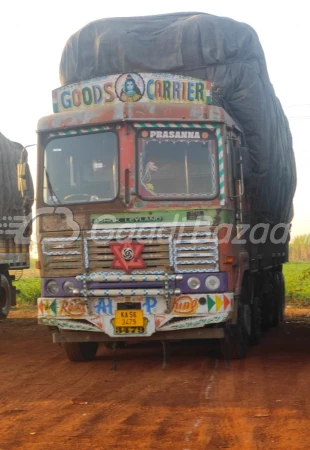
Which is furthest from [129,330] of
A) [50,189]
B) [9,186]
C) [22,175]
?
[9,186]

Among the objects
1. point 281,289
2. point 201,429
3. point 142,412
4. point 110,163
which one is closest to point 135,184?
point 110,163

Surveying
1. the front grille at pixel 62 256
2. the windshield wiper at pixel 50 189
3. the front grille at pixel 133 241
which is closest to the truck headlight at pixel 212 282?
the front grille at pixel 133 241

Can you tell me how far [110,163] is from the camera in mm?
10086

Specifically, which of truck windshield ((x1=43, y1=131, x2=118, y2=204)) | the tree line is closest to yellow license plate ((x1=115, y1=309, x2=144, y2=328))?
truck windshield ((x1=43, y1=131, x2=118, y2=204))

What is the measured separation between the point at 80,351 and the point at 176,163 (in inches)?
113

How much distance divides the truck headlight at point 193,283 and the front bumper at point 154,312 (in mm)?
97

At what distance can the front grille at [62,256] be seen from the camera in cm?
998

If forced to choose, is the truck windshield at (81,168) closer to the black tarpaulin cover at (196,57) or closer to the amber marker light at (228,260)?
the amber marker light at (228,260)

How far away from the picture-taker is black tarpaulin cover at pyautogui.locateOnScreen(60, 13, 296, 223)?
11.5 metres

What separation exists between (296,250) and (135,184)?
5663cm

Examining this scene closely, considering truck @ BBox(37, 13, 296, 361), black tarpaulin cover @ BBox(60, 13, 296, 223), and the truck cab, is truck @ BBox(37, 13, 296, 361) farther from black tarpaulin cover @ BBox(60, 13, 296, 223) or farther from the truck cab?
black tarpaulin cover @ BBox(60, 13, 296, 223)

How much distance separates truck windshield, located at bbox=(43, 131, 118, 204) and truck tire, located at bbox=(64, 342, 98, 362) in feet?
6.53

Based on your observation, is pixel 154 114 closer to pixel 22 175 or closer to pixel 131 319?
pixel 22 175

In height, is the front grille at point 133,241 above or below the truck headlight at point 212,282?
above
